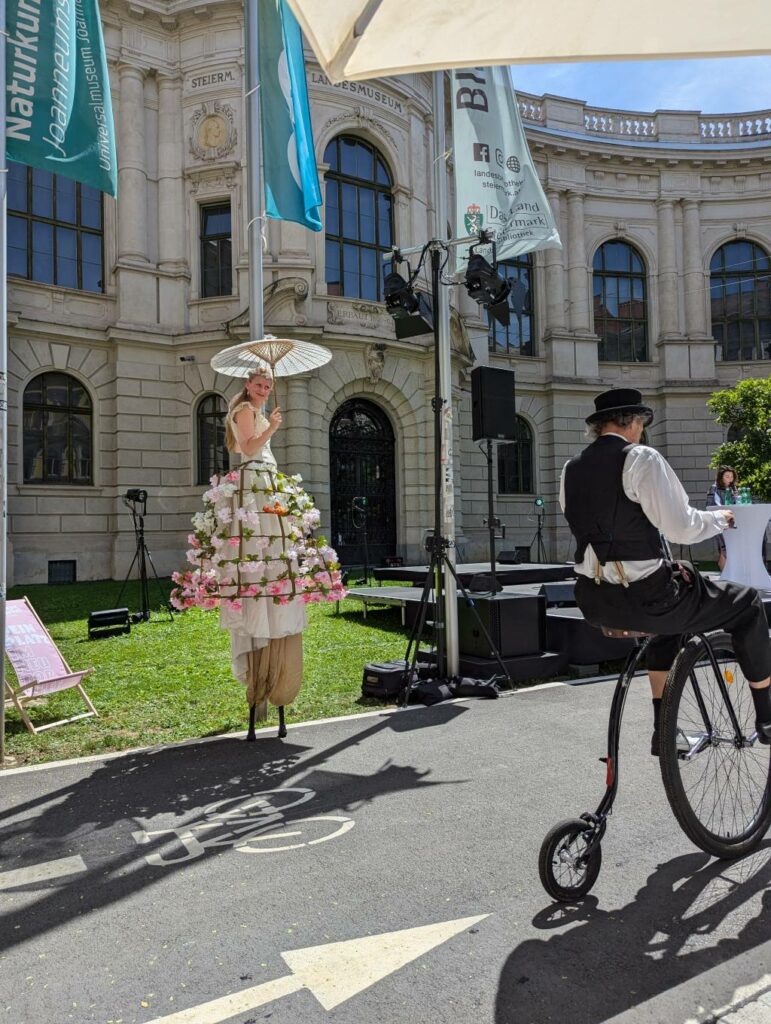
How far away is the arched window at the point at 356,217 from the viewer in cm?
2166

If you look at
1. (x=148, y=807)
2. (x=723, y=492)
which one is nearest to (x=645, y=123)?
(x=723, y=492)

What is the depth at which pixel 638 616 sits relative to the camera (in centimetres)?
319

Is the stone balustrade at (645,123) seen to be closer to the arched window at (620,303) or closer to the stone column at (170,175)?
the arched window at (620,303)

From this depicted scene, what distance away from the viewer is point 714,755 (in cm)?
339

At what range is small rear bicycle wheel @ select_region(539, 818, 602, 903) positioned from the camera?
9.61ft

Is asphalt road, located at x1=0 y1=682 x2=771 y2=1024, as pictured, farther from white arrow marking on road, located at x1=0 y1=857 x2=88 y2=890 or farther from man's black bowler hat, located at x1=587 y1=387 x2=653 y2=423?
man's black bowler hat, located at x1=587 y1=387 x2=653 y2=423

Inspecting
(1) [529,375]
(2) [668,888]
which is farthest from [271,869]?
(1) [529,375]

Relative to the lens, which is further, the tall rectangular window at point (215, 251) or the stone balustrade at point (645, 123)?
the stone balustrade at point (645, 123)

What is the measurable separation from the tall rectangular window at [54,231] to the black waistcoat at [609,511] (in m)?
20.4

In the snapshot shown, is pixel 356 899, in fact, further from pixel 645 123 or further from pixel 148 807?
pixel 645 123

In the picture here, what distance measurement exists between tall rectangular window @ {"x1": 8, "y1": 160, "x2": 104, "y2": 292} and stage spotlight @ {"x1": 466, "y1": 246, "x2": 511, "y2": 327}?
1613 cm

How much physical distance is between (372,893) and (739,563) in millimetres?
9411

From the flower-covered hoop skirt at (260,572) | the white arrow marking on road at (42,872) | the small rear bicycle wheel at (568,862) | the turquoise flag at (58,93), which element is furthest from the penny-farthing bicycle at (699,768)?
the turquoise flag at (58,93)

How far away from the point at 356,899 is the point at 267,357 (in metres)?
4.17
